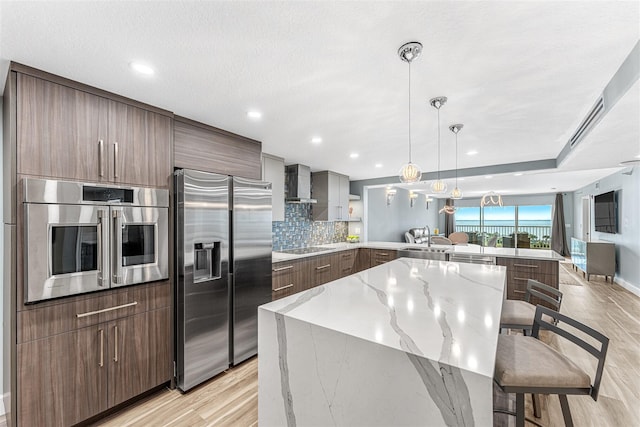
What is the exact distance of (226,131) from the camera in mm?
2943

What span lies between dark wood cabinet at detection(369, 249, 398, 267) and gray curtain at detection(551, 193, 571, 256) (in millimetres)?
8454

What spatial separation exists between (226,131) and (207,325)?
1.89 metres

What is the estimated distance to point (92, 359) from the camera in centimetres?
190

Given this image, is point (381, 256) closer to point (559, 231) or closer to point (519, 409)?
point (519, 409)

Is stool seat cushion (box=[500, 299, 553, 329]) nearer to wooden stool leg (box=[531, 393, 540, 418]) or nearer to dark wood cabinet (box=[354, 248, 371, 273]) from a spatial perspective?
wooden stool leg (box=[531, 393, 540, 418])

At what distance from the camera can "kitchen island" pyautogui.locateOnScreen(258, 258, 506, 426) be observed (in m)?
0.92

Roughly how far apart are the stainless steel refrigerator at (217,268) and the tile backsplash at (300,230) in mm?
1517

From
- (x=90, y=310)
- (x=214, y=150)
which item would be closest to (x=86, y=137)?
(x=214, y=150)

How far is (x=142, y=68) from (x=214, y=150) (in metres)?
1.14

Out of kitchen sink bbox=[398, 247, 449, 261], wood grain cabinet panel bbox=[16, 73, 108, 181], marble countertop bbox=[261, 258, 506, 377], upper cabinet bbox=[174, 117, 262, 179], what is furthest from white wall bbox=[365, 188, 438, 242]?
wood grain cabinet panel bbox=[16, 73, 108, 181]

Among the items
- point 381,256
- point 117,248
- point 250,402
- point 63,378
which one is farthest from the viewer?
point 381,256

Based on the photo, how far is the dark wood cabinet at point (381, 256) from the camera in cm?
484

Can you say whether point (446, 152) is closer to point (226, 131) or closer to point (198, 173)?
point (226, 131)

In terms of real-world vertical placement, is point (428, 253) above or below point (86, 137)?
below
